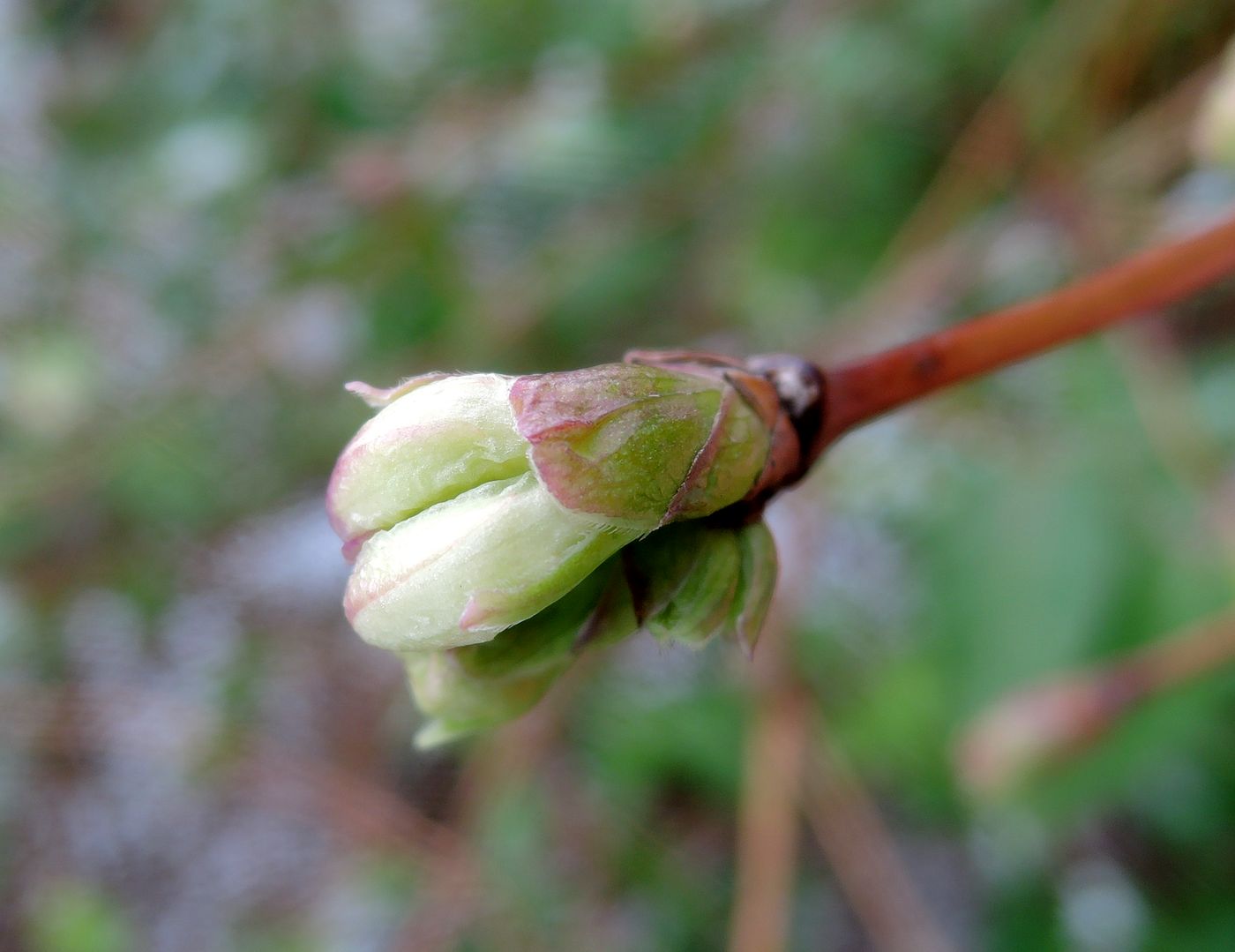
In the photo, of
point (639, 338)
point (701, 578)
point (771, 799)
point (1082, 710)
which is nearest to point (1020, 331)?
point (701, 578)

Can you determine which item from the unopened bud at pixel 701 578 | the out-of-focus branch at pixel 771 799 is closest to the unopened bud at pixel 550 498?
the unopened bud at pixel 701 578

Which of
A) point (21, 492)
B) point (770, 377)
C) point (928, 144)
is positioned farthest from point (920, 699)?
point (21, 492)

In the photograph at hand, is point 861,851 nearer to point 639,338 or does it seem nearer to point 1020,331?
point 639,338

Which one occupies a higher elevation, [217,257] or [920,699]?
[217,257]

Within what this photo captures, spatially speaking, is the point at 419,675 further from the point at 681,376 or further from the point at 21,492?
the point at 21,492

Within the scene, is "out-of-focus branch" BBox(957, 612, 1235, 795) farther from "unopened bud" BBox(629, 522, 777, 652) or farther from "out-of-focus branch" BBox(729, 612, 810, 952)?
"unopened bud" BBox(629, 522, 777, 652)

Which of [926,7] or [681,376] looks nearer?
[681,376]

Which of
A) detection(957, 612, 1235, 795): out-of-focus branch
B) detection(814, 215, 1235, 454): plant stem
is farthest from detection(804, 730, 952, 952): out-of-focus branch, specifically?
detection(814, 215, 1235, 454): plant stem
